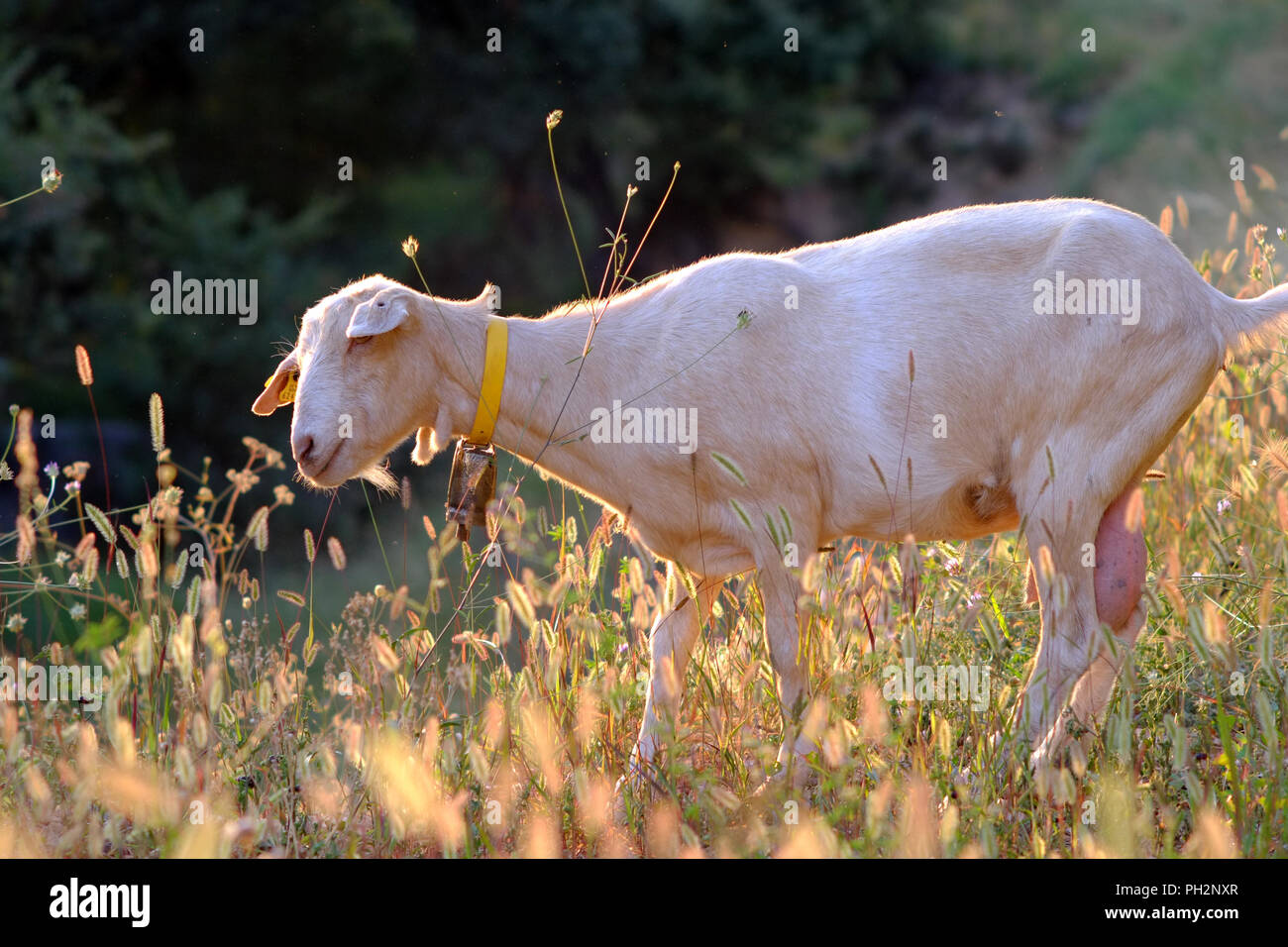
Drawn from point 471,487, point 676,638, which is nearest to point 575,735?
point 676,638

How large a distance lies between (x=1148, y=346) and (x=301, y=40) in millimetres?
10970

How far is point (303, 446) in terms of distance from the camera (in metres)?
4.05

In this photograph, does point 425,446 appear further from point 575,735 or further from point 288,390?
point 575,735

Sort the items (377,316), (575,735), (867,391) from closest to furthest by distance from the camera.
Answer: (575,735)
(377,316)
(867,391)

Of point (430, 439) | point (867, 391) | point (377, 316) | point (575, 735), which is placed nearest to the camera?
point (575, 735)

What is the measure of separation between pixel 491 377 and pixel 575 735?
121 cm

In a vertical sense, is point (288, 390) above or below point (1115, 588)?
above

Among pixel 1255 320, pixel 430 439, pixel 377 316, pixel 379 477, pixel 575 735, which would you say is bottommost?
pixel 575 735

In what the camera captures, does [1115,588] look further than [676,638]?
No

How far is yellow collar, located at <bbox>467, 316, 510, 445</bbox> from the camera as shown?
13.9 feet

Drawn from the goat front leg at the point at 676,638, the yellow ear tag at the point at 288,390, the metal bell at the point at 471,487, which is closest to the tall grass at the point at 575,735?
the goat front leg at the point at 676,638

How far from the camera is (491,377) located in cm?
422
